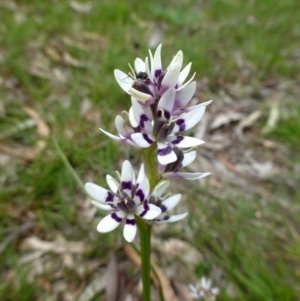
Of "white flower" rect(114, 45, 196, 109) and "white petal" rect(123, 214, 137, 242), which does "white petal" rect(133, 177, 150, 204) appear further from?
"white flower" rect(114, 45, 196, 109)

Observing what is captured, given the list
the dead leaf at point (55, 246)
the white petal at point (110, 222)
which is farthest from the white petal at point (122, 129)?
the dead leaf at point (55, 246)

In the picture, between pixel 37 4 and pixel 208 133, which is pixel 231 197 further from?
pixel 37 4

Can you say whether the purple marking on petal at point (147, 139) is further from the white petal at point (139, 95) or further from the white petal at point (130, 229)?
the white petal at point (130, 229)

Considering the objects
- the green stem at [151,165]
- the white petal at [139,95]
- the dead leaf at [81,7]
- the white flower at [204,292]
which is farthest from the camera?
the dead leaf at [81,7]

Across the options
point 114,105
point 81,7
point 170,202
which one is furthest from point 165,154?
point 81,7

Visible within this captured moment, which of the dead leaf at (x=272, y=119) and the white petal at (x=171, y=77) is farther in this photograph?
the dead leaf at (x=272, y=119)

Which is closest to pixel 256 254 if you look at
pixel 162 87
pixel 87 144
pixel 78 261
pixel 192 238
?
pixel 192 238

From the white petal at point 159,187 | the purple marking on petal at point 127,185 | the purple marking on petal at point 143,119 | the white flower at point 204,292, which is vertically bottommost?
the white flower at point 204,292

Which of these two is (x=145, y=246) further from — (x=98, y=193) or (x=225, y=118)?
(x=225, y=118)
